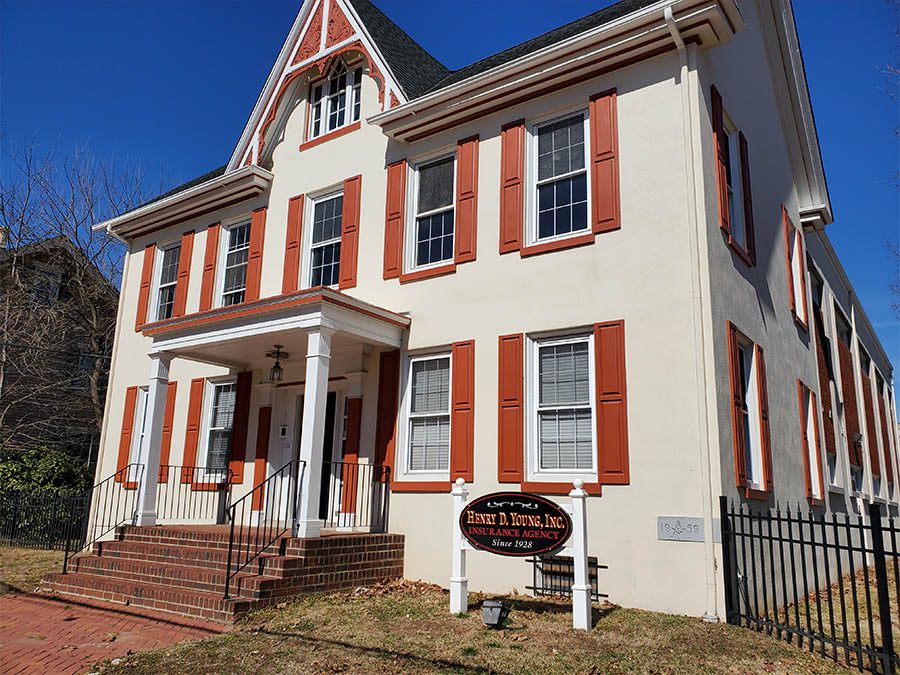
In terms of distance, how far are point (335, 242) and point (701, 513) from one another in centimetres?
762

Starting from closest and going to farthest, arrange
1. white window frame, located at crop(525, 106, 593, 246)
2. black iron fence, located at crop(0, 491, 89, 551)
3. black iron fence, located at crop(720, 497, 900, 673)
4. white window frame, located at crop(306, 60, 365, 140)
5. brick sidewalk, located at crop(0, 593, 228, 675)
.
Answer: black iron fence, located at crop(720, 497, 900, 673) → brick sidewalk, located at crop(0, 593, 228, 675) → white window frame, located at crop(525, 106, 593, 246) → white window frame, located at crop(306, 60, 365, 140) → black iron fence, located at crop(0, 491, 89, 551)

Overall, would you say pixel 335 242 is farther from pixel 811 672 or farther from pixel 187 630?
pixel 811 672

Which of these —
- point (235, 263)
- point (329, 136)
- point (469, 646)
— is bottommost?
point (469, 646)

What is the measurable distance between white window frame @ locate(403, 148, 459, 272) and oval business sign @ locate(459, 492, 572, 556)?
14.4 feet

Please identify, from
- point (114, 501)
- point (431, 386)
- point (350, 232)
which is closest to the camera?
point (431, 386)

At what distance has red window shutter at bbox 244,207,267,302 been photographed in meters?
13.3

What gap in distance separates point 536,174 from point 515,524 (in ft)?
→ 17.0

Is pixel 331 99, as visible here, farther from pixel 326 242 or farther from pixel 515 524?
pixel 515 524

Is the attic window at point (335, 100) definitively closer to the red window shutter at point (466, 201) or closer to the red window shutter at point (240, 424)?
the red window shutter at point (466, 201)

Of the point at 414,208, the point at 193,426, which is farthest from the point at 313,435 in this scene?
the point at 193,426

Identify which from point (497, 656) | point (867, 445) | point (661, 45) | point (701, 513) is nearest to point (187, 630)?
point (497, 656)

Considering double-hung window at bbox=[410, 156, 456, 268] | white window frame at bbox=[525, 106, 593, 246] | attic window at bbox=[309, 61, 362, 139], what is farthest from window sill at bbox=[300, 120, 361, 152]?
white window frame at bbox=[525, 106, 593, 246]

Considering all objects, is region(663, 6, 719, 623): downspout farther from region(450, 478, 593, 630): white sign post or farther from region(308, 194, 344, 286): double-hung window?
region(308, 194, 344, 286): double-hung window

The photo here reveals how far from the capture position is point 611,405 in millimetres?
8688
